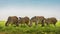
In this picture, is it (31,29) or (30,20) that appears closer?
(31,29)

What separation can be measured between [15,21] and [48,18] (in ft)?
6.89

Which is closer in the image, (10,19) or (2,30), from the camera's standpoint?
(2,30)

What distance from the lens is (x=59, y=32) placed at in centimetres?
2292

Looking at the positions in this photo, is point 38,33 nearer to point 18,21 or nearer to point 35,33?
point 35,33

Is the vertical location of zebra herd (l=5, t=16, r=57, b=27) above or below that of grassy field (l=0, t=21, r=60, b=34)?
above

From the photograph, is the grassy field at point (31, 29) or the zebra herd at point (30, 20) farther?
the zebra herd at point (30, 20)

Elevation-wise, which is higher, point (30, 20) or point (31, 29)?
point (30, 20)

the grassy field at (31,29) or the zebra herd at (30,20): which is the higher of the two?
the zebra herd at (30,20)

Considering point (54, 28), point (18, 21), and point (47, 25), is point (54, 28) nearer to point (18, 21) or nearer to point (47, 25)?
point (47, 25)

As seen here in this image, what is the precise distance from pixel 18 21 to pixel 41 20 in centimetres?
145

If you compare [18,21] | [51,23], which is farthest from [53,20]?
[18,21]

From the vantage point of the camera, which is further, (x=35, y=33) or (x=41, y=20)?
(x=41, y=20)

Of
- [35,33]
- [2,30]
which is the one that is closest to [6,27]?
[2,30]

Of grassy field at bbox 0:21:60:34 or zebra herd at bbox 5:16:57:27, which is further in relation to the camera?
zebra herd at bbox 5:16:57:27
